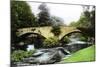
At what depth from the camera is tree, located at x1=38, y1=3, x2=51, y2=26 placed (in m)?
2.08

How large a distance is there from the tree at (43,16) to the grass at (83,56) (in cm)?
48

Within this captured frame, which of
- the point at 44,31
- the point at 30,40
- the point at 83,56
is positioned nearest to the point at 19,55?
the point at 30,40

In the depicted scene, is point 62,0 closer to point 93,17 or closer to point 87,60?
point 93,17

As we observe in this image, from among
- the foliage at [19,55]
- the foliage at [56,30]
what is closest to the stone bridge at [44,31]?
the foliage at [56,30]

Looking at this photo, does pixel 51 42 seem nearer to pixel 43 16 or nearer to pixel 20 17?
pixel 43 16

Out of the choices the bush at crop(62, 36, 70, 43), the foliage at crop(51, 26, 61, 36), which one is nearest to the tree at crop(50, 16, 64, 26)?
the foliage at crop(51, 26, 61, 36)

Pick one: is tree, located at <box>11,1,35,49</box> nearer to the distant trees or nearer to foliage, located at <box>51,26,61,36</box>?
foliage, located at <box>51,26,61,36</box>

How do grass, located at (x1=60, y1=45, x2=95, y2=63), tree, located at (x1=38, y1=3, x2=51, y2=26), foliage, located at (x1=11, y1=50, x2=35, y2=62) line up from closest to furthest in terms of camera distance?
foliage, located at (x1=11, y1=50, x2=35, y2=62)
tree, located at (x1=38, y1=3, x2=51, y2=26)
grass, located at (x1=60, y1=45, x2=95, y2=63)

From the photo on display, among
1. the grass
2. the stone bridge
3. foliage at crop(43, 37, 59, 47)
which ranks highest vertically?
the stone bridge

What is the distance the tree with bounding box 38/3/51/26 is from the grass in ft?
1.59
